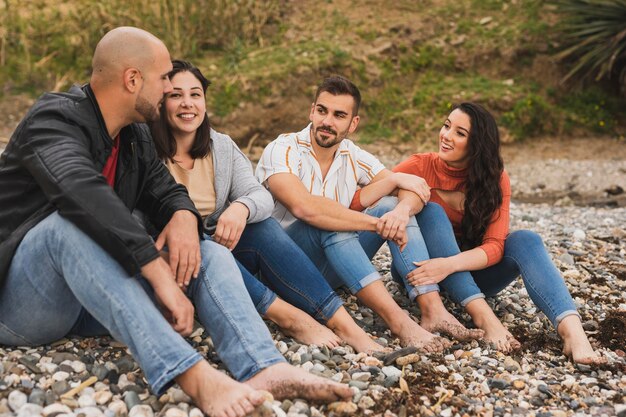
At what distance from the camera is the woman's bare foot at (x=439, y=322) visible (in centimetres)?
384

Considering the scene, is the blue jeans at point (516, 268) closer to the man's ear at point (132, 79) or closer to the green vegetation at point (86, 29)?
the man's ear at point (132, 79)

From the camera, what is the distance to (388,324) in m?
3.89

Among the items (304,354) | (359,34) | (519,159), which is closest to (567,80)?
(519,159)

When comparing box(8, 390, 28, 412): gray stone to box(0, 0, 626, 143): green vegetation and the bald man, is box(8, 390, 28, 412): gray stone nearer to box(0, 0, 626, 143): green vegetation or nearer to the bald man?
the bald man

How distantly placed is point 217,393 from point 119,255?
0.66 meters

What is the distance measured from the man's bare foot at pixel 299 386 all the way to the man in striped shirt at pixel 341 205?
3.21 ft

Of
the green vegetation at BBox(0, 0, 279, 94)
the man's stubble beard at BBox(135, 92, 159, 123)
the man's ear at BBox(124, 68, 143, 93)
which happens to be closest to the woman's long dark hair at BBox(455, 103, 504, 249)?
the man's stubble beard at BBox(135, 92, 159, 123)

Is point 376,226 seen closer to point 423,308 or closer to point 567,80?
point 423,308

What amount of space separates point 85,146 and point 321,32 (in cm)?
1099

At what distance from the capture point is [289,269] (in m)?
3.79

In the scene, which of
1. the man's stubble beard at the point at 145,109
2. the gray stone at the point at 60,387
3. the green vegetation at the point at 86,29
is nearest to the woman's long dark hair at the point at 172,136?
the man's stubble beard at the point at 145,109

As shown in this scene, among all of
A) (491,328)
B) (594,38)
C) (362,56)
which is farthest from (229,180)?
(594,38)

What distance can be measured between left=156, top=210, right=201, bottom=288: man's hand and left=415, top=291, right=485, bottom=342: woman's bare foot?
1.48 metres

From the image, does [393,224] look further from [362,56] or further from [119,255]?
[362,56]
